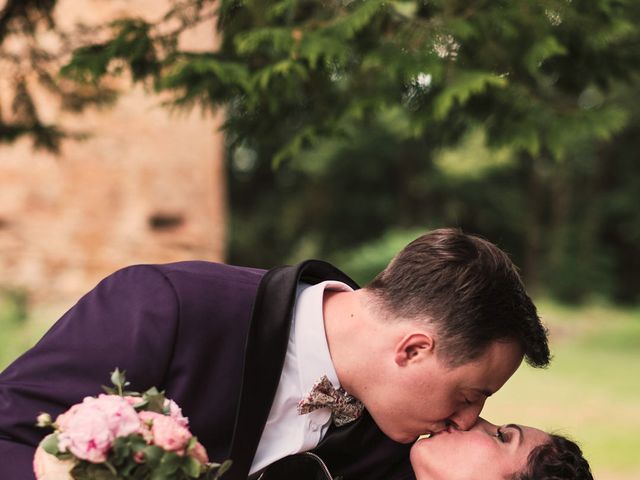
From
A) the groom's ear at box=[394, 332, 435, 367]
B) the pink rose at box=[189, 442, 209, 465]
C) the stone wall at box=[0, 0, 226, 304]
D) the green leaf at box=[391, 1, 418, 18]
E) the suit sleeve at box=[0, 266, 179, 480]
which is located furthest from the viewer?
the stone wall at box=[0, 0, 226, 304]

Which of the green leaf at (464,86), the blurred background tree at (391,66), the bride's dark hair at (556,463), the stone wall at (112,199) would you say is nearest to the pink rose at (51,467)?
the bride's dark hair at (556,463)

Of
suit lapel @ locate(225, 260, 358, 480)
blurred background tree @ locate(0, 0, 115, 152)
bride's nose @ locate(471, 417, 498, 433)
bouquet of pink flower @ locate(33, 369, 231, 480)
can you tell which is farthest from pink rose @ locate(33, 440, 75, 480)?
blurred background tree @ locate(0, 0, 115, 152)

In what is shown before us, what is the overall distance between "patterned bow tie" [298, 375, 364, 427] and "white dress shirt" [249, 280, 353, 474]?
0.03 meters

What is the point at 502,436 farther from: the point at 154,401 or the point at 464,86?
the point at 464,86

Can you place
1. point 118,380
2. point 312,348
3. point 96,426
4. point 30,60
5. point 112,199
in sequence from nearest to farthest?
point 96,426, point 118,380, point 312,348, point 30,60, point 112,199

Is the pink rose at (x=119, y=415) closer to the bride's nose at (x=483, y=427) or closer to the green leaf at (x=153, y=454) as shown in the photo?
the green leaf at (x=153, y=454)

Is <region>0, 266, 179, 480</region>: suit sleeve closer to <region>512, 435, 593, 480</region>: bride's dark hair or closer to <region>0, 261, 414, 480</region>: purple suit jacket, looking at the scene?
<region>0, 261, 414, 480</region>: purple suit jacket

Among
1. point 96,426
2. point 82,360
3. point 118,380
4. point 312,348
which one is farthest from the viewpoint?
point 312,348

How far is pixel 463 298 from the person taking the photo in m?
2.97

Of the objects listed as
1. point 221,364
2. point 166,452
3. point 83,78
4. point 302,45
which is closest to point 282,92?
point 302,45

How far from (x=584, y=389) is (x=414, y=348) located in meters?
11.1

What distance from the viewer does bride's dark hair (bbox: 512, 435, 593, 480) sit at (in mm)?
3191

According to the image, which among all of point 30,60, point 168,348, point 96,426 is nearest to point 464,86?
point 168,348

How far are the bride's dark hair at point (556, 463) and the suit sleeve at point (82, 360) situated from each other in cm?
127
